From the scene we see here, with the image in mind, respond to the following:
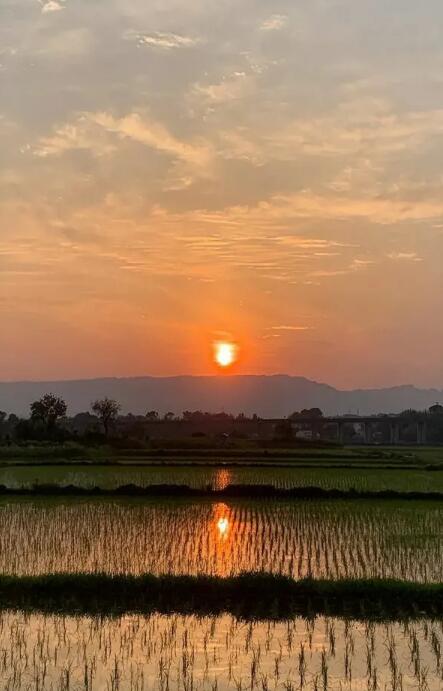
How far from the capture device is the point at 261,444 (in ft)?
244

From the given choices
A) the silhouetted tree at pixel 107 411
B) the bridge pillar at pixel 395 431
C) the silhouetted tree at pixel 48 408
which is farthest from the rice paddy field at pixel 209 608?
the bridge pillar at pixel 395 431

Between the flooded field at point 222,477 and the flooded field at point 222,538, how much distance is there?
5.23m

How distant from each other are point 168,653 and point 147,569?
188 inches

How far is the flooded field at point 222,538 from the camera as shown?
44.2 ft

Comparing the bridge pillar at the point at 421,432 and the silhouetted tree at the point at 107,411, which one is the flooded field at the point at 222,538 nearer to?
the silhouetted tree at the point at 107,411

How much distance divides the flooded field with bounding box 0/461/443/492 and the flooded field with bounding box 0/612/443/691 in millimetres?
18879

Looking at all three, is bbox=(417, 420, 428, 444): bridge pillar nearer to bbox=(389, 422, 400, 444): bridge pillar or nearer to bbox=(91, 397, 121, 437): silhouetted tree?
bbox=(389, 422, 400, 444): bridge pillar

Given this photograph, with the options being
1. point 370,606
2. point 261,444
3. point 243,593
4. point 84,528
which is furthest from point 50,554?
point 261,444

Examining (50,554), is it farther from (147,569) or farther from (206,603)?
(206,603)

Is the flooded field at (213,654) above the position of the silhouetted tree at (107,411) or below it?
below

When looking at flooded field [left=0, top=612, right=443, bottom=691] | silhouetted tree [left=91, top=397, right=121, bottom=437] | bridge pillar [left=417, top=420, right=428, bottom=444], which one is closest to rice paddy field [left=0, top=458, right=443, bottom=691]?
flooded field [left=0, top=612, right=443, bottom=691]

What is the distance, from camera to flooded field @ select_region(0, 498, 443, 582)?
13.5 meters

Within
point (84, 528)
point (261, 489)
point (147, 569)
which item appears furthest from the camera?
point (261, 489)

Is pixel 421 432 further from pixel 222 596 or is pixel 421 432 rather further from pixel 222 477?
pixel 222 596
